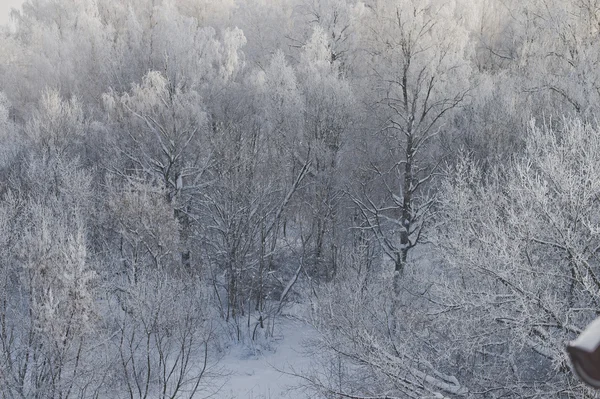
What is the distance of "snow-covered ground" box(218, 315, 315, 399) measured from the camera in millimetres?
13805

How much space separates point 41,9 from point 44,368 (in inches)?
1285

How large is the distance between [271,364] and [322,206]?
18.8 feet

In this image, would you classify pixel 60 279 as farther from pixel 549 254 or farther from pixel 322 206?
pixel 549 254

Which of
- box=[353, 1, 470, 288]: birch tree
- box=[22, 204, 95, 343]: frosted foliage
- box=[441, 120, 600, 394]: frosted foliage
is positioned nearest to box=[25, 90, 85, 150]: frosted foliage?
box=[22, 204, 95, 343]: frosted foliage

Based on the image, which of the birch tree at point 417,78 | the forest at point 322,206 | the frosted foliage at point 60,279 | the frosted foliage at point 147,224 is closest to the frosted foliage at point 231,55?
the forest at point 322,206

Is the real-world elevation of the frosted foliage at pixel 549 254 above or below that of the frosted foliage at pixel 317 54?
below

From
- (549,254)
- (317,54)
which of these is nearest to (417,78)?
(317,54)

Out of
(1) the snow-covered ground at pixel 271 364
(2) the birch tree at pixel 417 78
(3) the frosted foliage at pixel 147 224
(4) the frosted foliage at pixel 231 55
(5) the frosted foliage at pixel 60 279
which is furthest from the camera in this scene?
(4) the frosted foliage at pixel 231 55

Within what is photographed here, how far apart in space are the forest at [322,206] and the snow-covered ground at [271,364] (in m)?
0.41

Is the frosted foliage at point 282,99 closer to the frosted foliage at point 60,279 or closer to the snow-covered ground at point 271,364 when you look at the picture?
the snow-covered ground at point 271,364

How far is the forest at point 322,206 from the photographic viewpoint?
9406 mm

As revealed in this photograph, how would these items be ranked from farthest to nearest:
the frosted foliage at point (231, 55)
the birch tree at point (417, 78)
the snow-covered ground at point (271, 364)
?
the frosted foliage at point (231, 55), the birch tree at point (417, 78), the snow-covered ground at point (271, 364)

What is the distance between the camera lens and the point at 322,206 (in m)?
18.2

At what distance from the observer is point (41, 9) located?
35656 mm
